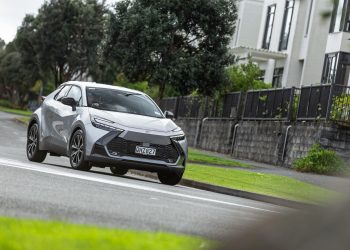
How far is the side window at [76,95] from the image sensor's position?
1576 centimetres

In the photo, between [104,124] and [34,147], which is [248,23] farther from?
[104,124]

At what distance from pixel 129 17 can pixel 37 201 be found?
24.6 m

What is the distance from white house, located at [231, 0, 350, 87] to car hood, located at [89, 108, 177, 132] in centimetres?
2080

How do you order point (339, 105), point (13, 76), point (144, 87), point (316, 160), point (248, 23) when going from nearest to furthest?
point (316, 160), point (339, 105), point (248, 23), point (144, 87), point (13, 76)

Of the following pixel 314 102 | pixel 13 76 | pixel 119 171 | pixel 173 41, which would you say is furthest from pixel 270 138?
pixel 13 76

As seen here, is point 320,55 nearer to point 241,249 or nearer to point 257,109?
point 257,109

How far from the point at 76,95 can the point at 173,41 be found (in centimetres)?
1718

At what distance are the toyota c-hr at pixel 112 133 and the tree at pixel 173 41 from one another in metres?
15.2

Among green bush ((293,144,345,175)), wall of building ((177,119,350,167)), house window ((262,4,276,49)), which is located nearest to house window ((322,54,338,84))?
wall of building ((177,119,350,167))

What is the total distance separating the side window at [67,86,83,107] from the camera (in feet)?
51.7

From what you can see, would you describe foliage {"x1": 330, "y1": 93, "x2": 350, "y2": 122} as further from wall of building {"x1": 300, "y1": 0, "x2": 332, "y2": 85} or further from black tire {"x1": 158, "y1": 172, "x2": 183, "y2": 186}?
wall of building {"x1": 300, "y1": 0, "x2": 332, "y2": 85}

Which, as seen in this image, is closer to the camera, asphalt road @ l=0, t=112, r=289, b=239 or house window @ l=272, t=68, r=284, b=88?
asphalt road @ l=0, t=112, r=289, b=239

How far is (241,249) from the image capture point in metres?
1.49

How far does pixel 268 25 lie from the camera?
151 feet
